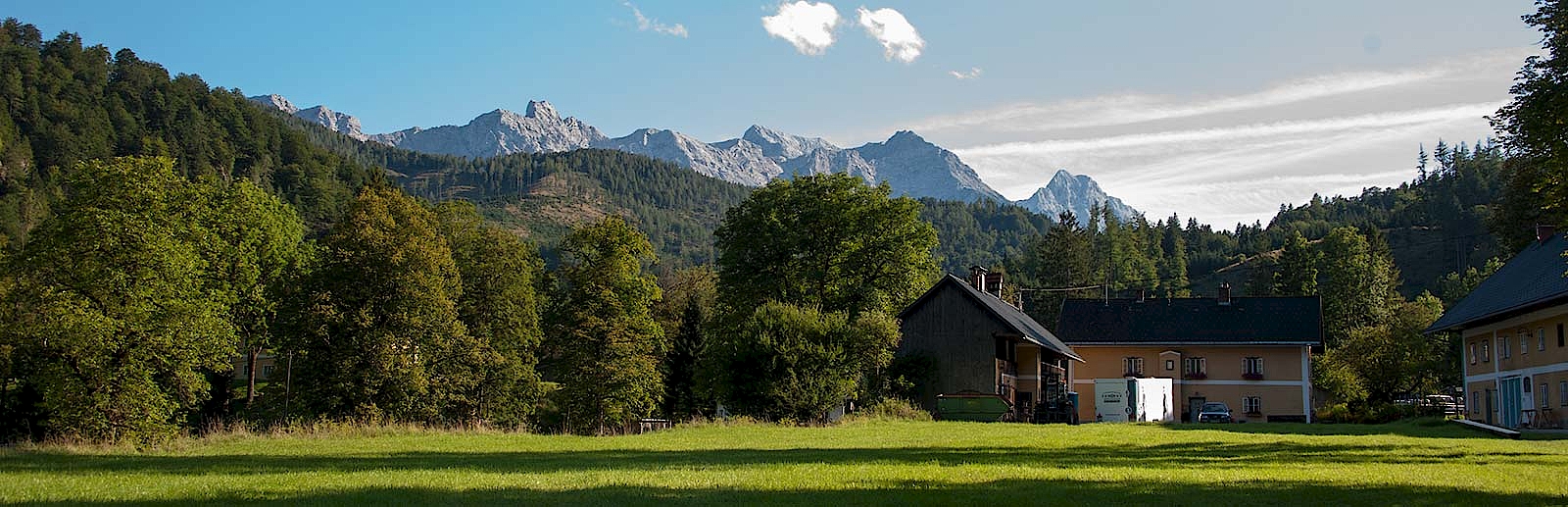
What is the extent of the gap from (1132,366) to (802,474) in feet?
182

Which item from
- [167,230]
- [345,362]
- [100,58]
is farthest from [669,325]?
[100,58]

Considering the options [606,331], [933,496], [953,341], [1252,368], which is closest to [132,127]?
[606,331]

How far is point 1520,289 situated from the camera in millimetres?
37406

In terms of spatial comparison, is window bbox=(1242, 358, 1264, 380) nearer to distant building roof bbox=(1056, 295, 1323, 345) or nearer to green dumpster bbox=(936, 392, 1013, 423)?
distant building roof bbox=(1056, 295, 1323, 345)

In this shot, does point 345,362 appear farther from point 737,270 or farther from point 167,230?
point 737,270

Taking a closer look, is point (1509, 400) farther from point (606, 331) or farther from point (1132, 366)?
point (606, 331)

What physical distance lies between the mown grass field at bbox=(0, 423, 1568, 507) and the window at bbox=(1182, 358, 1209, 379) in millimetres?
42949

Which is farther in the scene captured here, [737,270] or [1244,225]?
[1244,225]

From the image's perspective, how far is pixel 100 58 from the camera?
134 m

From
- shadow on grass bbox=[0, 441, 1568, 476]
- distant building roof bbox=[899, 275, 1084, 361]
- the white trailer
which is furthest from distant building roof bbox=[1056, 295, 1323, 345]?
shadow on grass bbox=[0, 441, 1568, 476]

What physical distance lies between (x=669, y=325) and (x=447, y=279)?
2312cm

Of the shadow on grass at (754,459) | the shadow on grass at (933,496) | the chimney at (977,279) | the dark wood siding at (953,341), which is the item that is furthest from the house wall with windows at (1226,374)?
the shadow on grass at (933,496)

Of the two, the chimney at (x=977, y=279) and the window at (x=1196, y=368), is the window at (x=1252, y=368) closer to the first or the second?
the window at (x=1196, y=368)

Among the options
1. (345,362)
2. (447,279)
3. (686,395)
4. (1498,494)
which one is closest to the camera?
(1498,494)
